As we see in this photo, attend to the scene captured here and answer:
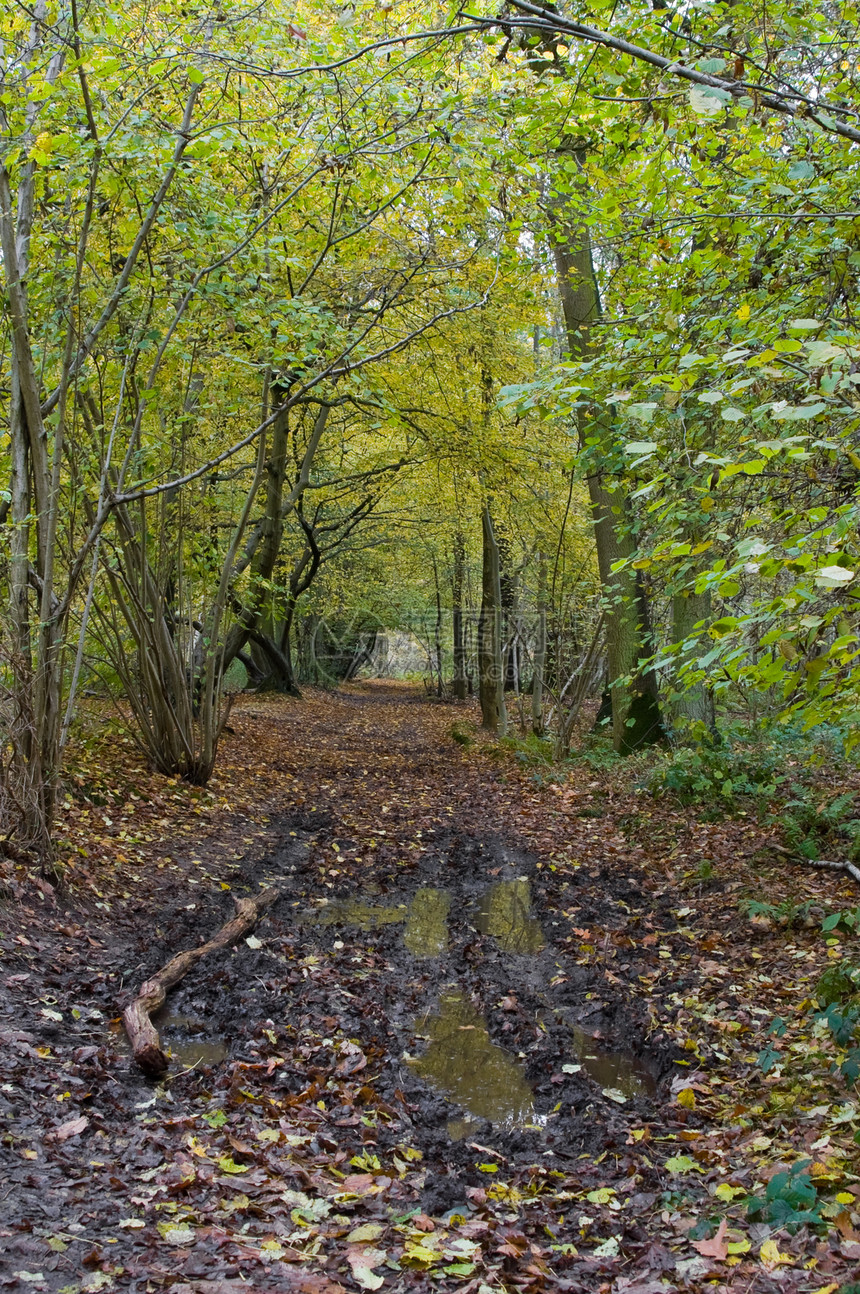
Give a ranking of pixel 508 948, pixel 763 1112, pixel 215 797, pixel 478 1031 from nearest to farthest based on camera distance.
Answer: pixel 763 1112, pixel 478 1031, pixel 508 948, pixel 215 797

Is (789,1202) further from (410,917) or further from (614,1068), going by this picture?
(410,917)

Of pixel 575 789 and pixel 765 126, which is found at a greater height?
pixel 765 126

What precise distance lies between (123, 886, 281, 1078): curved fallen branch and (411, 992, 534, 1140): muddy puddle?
4.14ft

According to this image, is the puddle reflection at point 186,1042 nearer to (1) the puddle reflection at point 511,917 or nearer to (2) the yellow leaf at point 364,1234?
(2) the yellow leaf at point 364,1234

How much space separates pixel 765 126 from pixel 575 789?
742 centimetres

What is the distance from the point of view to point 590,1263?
2.71 m

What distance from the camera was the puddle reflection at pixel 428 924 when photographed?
18.4 ft

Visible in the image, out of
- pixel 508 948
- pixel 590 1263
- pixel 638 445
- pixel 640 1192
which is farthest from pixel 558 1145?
pixel 638 445

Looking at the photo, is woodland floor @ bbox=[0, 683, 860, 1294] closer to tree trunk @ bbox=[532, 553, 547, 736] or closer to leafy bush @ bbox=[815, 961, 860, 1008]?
leafy bush @ bbox=[815, 961, 860, 1008]

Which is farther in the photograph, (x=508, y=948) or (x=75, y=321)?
(x=75, y=321)

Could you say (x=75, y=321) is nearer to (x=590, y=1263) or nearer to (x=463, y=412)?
(x=590, y=1263)

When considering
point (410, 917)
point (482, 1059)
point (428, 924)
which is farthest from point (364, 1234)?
point (410, 917)

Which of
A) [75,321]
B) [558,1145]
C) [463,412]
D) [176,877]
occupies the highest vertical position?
[463,412]

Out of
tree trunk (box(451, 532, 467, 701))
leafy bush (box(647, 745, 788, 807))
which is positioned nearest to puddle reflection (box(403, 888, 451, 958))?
leafy bush (box(647, 745, 788, 807))
